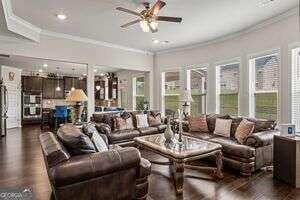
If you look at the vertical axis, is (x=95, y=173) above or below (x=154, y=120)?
below

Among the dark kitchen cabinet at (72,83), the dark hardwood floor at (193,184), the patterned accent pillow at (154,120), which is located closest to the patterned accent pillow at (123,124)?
the patterned accent pillow at (154,120)

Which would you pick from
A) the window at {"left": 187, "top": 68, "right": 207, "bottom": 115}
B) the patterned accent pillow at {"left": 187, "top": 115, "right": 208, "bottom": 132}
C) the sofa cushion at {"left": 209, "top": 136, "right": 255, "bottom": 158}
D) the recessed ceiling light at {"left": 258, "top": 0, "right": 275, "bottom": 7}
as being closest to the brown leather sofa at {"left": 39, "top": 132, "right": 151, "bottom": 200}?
the sofa cushion at {"left": 209, "top": 136, "right": 255, "bottom": 158}

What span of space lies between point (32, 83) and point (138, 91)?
5750 mm

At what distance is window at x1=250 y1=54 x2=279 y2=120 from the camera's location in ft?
15.9

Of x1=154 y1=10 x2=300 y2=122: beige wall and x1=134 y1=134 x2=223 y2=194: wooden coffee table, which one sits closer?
x1=134 y1=134 x2=223 y2=194: wooden coffee table

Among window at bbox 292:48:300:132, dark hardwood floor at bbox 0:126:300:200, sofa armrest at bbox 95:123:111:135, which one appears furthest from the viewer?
sofa armrest at bbox 95:123:111:135

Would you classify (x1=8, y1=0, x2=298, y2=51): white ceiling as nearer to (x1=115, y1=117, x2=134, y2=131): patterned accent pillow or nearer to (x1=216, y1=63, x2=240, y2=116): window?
(x1=216, y1=63, x2=240, y2=116): window

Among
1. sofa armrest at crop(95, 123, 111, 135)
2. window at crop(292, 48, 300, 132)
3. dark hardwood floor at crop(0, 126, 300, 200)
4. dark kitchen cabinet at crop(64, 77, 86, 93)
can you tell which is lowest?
dark hardwood floor at crop(0, 126, 300, 200)

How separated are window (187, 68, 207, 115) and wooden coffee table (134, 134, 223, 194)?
3.05 meters

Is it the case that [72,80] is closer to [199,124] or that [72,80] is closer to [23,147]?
[23,147]

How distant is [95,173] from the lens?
97.0 inches

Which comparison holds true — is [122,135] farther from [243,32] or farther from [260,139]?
[243,32]

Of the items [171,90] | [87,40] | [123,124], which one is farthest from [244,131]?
[87,40]

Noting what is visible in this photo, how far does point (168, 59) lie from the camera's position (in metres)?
7.77
